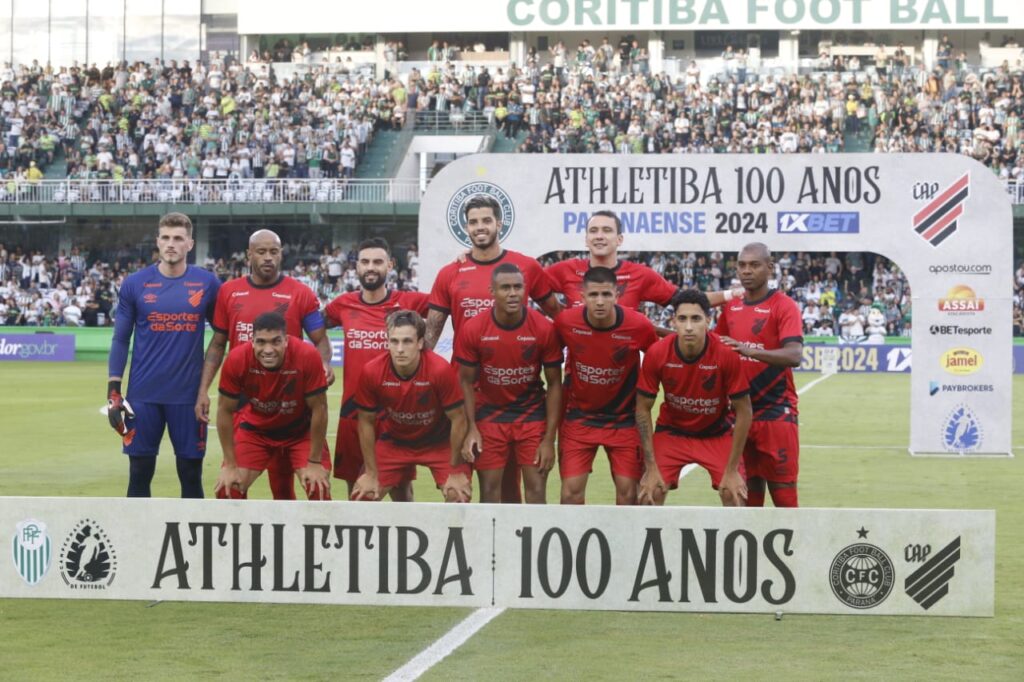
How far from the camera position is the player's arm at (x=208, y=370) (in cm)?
952

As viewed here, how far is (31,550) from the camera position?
302 inches

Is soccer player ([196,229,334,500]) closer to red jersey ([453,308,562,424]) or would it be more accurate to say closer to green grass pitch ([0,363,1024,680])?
red jersey ([453,308,562,424])

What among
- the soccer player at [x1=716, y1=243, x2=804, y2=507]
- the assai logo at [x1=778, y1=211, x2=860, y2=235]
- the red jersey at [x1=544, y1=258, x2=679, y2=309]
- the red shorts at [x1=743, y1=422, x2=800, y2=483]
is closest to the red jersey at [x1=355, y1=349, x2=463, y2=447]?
the red jersey at [x1=544, y1=258, x2=679, y2=309]

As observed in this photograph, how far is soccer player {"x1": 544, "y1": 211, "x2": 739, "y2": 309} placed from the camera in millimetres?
9742

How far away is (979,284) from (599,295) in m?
9.11

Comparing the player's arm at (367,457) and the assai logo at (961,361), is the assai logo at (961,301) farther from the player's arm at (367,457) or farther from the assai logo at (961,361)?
the player's arm at (367,457)

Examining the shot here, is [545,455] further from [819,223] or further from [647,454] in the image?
[819,223]

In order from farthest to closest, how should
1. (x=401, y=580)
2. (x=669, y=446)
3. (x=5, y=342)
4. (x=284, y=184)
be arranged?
(x=284, y=184) → (x=5, y=342) → (x=669, y=446) → (x=401, y=580)

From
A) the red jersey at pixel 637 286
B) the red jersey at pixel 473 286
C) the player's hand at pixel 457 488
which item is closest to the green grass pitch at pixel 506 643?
the player's hand at pixel 457 488

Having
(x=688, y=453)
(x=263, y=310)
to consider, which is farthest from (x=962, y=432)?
(x=263, y=310)

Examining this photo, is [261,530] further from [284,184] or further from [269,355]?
[284,184]

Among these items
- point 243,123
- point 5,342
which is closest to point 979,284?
point 5,342

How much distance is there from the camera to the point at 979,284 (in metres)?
16.8

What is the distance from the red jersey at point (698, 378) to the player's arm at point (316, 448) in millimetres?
1902
